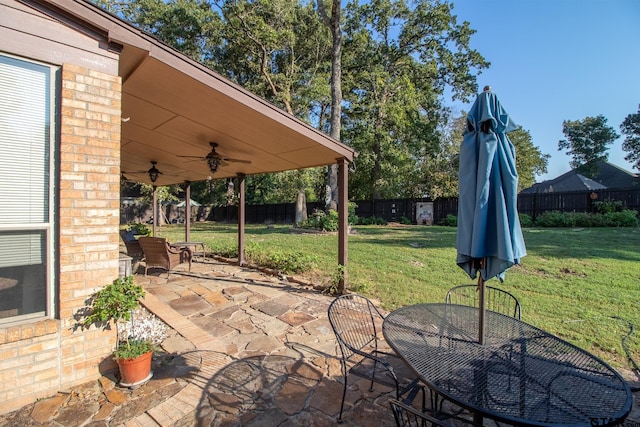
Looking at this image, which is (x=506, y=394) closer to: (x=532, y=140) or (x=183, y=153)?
(x=183, y=153)

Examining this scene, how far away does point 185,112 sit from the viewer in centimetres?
419

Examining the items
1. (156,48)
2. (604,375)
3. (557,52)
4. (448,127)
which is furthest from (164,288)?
(448,127)

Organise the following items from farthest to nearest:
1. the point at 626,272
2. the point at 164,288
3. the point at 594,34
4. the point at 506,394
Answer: the point at 594,34
the point at 626,272
the point at 164,288
the point at 506,394

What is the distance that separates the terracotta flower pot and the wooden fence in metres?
18.4

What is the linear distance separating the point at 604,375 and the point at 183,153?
6930 millimetres

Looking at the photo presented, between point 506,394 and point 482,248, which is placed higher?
point 482,248

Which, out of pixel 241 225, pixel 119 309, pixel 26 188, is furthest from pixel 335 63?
pixel 119 309

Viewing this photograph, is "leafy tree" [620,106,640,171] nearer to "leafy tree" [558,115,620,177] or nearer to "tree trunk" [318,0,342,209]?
"leafy tree" [558,115,620,177]

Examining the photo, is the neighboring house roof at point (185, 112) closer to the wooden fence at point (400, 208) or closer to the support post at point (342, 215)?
the support post at point (342, 215)

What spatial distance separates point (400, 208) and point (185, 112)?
17.9 metres

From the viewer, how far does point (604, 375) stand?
1.82m

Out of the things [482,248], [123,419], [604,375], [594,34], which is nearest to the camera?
[604,375]

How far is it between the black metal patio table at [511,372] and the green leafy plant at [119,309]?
2164 millimetres

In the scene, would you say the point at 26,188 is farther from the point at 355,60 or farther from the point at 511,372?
the point at 355,60
